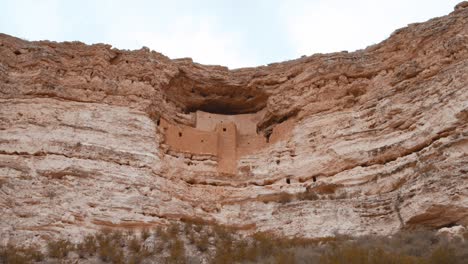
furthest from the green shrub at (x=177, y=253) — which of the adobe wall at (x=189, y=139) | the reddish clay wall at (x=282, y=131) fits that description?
the reddish clay wall at (x=282, y=131)

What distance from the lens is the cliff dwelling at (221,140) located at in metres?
17.6

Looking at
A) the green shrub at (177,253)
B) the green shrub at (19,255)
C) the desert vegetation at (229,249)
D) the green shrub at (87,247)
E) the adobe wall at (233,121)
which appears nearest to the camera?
the desert vegetation at (229,249)

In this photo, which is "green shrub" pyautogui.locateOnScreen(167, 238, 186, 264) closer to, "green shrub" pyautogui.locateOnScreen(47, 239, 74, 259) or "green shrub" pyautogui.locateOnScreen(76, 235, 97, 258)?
"green shrub" pyautogui.locateOnScreen(76, 235, 97, 258)

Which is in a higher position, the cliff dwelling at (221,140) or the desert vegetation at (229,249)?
the cliff dwelling at (221,140)

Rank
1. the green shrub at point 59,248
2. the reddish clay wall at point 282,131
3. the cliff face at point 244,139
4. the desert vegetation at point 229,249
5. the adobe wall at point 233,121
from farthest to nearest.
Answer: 1. the adobe wall at point 233,121
2. the reddish clay wall at point 282,131
3. the cliff face at point 244,139
4. the green shrub at point 59,248
5. the desert vegetation at point 229,249

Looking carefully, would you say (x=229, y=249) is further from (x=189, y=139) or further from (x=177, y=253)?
(x=189, y=139)

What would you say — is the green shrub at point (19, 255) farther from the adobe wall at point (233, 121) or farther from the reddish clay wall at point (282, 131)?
the adobe wall at point (233, 121)

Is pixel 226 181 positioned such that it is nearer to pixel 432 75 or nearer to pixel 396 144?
pixel 396 144

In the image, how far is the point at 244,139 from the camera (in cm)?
1852

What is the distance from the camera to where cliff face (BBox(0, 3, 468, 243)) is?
1354 centimetres

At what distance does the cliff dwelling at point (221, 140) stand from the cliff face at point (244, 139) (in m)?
0.05

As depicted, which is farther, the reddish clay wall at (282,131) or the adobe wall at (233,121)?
the adobe wall at (233,121)

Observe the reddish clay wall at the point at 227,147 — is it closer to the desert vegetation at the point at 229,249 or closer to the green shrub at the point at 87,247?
the desert vegetation at the point at 229,249

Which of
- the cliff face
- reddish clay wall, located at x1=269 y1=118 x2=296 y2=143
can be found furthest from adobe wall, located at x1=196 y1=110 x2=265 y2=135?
reddish clay wall, located at x1=269 y1=118 x2=296 y2=143
